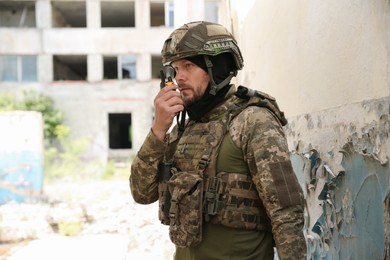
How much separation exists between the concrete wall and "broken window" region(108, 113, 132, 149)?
17039 mm

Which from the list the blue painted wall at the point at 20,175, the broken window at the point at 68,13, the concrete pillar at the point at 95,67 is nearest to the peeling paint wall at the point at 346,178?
the blue painted wall at the point at 20,175

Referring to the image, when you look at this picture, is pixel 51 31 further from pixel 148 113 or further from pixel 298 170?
pixel 298 170

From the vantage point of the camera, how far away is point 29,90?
54.4ft

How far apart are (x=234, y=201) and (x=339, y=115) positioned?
32.9 inches

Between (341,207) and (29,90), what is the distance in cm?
1598

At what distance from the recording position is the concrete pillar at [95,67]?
55.7ft

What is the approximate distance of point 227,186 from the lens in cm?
160

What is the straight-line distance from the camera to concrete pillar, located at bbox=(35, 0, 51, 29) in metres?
17.2

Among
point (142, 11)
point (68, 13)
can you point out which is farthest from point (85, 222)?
point (68, 13)

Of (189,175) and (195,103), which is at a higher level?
(195,103)

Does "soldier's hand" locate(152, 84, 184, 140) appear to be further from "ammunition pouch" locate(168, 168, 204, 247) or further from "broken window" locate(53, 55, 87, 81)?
"broken window" locate(53, 55, 87, 81)

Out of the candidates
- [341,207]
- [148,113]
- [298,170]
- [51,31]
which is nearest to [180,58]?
[341,207]

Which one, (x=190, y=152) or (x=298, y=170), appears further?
(x=298, y=170)

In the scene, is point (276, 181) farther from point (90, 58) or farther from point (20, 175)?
point (90, 58)
